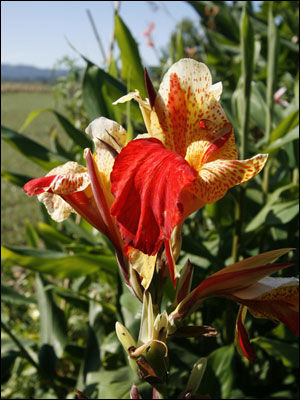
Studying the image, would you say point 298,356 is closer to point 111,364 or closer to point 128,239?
point 111,364

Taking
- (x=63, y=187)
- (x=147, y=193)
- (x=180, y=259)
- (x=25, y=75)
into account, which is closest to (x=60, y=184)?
(x=63, y=187)

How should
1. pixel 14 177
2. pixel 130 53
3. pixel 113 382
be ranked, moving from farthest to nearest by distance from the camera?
pixel 14 177, pixel 130 53, pixel 113 382

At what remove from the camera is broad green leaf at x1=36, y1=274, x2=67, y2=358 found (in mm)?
1114

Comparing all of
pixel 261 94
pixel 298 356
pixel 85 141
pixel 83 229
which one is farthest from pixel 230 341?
pixel 261 94

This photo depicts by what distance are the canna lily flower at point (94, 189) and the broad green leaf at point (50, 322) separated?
2.22 ft

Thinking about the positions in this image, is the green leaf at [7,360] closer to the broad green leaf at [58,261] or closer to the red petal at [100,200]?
the broad green leaf at [58,261]

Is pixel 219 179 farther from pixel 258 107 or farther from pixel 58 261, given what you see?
pixel 258 107

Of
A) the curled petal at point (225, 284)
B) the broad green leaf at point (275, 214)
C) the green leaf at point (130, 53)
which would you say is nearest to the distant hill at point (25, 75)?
the green leaf at point (130, 53)

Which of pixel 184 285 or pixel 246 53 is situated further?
pixel 246 53

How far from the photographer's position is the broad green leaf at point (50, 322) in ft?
3.66

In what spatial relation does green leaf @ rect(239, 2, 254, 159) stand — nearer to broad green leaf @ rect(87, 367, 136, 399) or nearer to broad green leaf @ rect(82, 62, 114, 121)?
broad green leaf @ rect(82, 62, 114, 121)

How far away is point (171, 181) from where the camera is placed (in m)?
0.36

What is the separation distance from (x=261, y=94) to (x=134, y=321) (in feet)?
2.50

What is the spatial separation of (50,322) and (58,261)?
0.29 m
